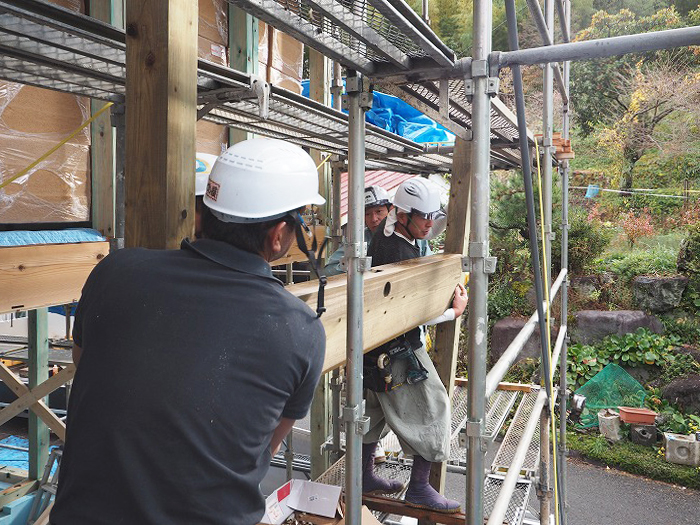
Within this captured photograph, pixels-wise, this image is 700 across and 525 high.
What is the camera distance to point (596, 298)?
1281cm

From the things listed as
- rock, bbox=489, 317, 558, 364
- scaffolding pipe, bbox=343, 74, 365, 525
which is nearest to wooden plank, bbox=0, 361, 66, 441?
scaffolding pipe, bbox=343, 74, 365, 525

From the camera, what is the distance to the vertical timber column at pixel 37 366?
505cm

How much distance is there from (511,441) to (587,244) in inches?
327

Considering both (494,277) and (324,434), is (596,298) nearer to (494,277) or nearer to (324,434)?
(494,277)

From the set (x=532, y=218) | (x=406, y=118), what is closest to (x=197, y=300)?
(x=532, y=218)

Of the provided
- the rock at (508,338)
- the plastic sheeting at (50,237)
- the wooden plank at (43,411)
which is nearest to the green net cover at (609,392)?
the rock at (508,338)

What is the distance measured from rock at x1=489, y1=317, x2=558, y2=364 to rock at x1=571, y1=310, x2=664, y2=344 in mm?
836

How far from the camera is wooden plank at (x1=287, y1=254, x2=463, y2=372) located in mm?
2191

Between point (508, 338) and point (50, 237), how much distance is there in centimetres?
1015

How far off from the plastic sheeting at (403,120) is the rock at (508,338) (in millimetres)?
7677

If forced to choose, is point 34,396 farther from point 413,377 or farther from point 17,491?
point 413,377

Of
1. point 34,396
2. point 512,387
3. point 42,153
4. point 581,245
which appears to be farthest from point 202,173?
point 581,245

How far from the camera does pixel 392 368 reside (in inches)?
138

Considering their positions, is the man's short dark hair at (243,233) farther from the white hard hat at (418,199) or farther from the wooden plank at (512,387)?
the wooden plank at (512,387)
